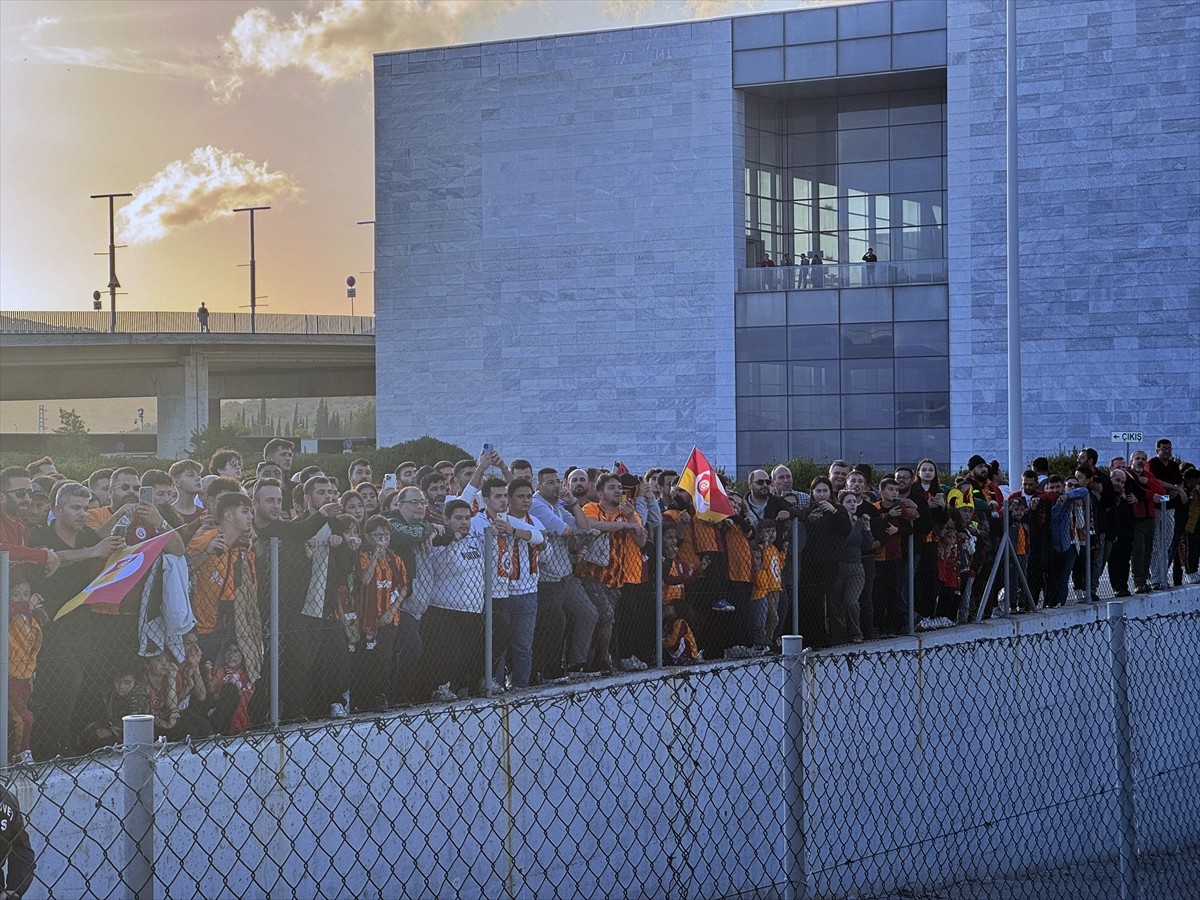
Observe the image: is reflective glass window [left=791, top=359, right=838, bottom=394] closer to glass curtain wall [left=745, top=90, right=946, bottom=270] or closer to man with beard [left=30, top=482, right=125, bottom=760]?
glass curtain wall [left=745, top=90, right=946, bottom=270]

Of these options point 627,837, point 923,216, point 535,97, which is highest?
point 535,97

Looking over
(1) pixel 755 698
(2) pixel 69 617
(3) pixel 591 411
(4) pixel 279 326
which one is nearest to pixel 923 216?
(3) pixel 591 411

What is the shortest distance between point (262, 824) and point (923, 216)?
4296 centimetres

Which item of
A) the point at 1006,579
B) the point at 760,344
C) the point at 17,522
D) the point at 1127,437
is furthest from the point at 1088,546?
the point at 760,344

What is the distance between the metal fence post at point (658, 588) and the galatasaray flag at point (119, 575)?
13.0 ft

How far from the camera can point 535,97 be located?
51625 millimetres

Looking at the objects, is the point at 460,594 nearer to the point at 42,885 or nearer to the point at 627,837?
the point at 627,837

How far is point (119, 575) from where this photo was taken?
8500 mm

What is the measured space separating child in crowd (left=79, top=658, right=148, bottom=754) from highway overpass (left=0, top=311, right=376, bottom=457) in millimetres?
60282

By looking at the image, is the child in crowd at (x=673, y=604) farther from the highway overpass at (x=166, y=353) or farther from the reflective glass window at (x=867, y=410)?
the highway overpass at (x=166, y=353)

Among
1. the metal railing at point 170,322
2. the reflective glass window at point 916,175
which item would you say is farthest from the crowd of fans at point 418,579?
the metal railing at point 170,322

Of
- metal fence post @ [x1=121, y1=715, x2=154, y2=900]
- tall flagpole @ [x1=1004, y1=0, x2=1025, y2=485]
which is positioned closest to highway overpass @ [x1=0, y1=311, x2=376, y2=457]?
tall flagpole @ [x1=1004, y1=0, x2=1025, y2=485]

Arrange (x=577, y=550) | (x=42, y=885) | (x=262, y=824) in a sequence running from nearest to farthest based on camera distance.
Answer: (x=42, y=885)
(x=262, y=824)
(x=577, y=550)

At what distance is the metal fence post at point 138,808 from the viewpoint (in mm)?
3336
